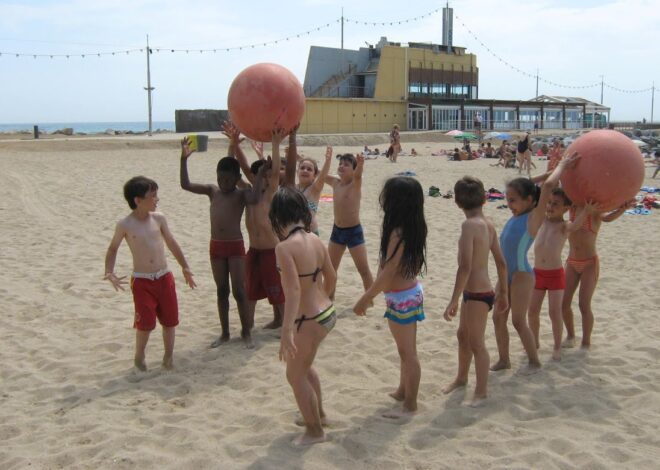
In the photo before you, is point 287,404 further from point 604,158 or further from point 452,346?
point 604,158

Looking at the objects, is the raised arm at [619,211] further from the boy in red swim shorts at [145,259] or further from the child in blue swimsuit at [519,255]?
the boy in red swim shorts at [145,259]

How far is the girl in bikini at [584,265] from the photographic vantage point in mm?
5219

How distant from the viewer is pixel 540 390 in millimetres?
4648

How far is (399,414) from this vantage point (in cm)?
427

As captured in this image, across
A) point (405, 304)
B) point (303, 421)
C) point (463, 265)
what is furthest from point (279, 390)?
point (463, 265)

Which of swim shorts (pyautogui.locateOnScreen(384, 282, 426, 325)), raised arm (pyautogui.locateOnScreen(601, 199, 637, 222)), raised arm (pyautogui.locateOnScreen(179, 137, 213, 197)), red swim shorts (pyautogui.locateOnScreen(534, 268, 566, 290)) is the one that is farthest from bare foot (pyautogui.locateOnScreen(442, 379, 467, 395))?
raised arm (pyautogui.locateOnScreen(179, 137, 213, 197))

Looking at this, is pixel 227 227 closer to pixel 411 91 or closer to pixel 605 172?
pixel 605 172

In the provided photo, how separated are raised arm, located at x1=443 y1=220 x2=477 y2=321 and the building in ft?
131

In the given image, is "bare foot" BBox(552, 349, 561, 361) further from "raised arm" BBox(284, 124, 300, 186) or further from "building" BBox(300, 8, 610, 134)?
"building" BBox(300, 8, 610, 134)

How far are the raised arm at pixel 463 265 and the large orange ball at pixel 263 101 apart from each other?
190cm

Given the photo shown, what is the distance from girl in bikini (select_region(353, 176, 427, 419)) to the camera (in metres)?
3.96

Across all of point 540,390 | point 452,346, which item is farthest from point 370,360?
point 540,390

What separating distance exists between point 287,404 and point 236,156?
2526 mm

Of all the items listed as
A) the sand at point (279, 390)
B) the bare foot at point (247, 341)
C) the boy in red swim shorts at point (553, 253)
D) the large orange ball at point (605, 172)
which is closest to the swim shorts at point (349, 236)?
the sand at point (279, 390)
